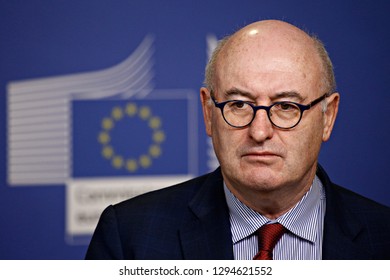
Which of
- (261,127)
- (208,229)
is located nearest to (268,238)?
(208,229)

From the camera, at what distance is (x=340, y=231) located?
1698 millimetres

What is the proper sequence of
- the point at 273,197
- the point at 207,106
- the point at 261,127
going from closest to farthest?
the point at 261,127 → the point at 273,197 → the point at 207,106

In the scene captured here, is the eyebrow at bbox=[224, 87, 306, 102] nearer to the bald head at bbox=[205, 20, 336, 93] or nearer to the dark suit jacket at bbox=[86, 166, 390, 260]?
the bald head at bbox=[205, 20, 336, 93]

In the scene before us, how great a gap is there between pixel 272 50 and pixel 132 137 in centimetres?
128

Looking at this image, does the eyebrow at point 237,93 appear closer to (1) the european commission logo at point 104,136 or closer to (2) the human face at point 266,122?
(2) the human face at point 266,122

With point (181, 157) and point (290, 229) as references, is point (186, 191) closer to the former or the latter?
point (290, 229)

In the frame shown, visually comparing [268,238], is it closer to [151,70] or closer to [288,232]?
[288,232]

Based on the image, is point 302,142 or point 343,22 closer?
point 302,142

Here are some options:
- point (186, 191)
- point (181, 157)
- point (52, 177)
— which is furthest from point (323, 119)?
point (52, 177)

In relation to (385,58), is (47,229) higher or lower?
lower

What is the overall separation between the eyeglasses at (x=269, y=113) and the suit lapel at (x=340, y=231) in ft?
0.95

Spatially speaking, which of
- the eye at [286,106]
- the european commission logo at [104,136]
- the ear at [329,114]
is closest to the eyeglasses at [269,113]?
the eye at [286,106]

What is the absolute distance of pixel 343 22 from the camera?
281 cm

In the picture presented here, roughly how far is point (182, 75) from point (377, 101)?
0.86 meters
